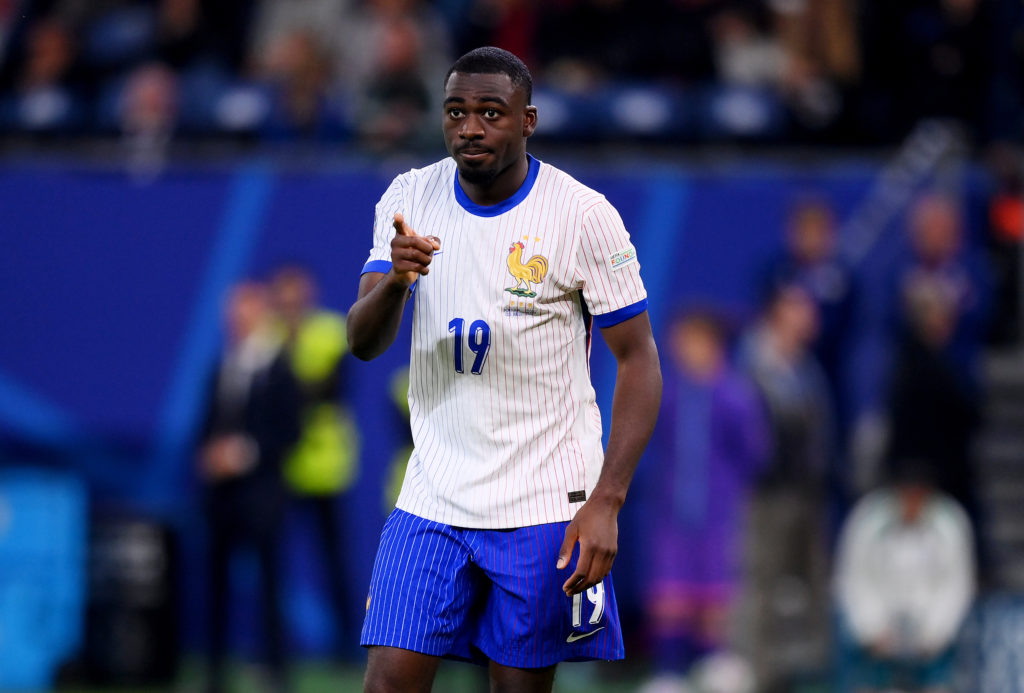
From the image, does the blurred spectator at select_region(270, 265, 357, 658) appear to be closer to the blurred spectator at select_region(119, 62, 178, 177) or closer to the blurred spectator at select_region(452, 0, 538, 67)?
the blurred spectator at select_region(119, 62, 178, 177)

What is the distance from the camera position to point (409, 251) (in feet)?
14.1

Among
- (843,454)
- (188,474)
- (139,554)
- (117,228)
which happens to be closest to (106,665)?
(139,554)

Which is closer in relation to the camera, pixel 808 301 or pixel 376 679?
pixel 376 679

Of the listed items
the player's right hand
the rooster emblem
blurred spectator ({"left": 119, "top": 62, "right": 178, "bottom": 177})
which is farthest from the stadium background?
the player's right hand

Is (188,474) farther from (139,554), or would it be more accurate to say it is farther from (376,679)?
(376,679)

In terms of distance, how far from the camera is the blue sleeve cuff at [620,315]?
466 cm

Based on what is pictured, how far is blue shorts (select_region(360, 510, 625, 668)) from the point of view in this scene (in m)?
4.63

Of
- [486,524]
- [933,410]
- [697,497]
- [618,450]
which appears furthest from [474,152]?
[697,497]

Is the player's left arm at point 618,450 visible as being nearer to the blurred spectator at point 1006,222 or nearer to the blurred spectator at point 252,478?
the blurred spectator at point 252,478

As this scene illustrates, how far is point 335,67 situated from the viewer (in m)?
13.4

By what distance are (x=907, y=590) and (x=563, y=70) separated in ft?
17.1

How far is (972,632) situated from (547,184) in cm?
674

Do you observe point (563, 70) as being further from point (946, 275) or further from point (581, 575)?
point (581, 575)

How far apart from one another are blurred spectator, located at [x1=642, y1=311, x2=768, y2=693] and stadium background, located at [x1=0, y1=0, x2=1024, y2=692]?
0.41m
